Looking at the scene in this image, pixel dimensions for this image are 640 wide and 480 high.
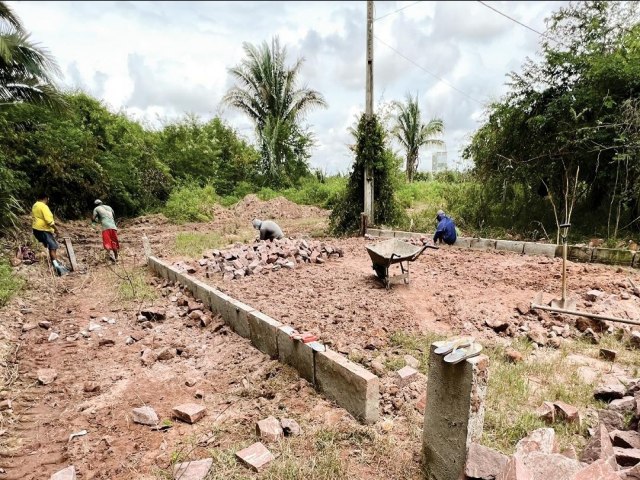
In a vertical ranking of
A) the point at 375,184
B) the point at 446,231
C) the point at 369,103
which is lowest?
the point at 446,231

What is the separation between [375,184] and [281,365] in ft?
25.2

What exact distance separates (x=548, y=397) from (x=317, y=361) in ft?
5.94

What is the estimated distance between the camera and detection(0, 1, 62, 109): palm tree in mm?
7418

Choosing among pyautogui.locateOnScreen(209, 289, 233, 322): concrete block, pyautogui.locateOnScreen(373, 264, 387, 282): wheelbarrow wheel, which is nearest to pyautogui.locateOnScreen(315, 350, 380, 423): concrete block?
pyautogui.locateOnScreen(209, 289, 233, 322): concrete block

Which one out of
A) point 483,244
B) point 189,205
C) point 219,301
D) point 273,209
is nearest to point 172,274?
point 219,301

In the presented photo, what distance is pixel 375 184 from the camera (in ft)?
34.0

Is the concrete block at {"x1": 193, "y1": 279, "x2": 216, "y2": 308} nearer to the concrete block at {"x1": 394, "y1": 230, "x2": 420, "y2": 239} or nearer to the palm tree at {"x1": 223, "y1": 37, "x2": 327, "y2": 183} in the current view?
the concrete block at {"x1": 394, "y1": 230, "x2": 420, "y2": 239}

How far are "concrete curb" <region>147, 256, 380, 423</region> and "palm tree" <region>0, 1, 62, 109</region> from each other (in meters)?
7.12

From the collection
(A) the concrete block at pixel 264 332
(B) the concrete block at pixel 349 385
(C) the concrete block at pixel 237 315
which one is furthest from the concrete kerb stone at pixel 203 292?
(B) the concrete block at pixel 349 385

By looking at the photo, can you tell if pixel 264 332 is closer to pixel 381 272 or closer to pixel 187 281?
pixel 381 272

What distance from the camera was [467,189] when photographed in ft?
33.3

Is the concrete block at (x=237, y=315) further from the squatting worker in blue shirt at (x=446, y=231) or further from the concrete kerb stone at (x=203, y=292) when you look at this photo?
the squatting worker in blue shirt at (x=446, y=231)

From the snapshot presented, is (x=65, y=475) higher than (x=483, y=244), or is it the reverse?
(x=483, y=244)

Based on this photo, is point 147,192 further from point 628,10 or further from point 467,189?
point 628,10
